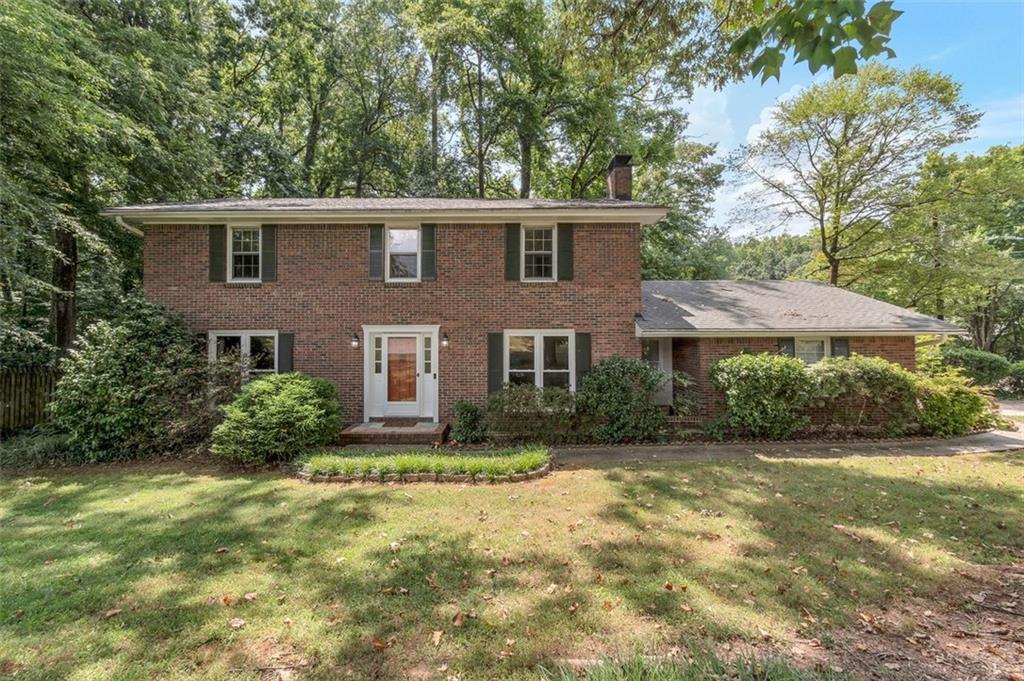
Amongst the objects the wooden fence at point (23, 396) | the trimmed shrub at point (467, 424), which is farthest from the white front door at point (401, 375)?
the wooden fence at point (23, 396)

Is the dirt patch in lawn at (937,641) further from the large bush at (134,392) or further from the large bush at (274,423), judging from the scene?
the large bush at (134,392)

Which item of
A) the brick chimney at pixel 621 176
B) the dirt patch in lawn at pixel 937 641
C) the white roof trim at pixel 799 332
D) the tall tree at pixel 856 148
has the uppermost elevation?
the tall tree at pixel 856 148

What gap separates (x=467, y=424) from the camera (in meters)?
9.48

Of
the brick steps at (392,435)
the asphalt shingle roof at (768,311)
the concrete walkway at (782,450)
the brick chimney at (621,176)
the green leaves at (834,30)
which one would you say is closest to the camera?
the green leaves at (834,30)

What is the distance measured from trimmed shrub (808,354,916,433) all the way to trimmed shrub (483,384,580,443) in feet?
17.3

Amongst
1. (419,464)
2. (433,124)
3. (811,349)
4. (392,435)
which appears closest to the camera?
(419,464)

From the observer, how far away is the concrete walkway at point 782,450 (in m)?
8.24

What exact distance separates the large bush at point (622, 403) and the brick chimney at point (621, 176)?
17.5 ft

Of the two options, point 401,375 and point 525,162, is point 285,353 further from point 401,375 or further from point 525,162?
point 525,162

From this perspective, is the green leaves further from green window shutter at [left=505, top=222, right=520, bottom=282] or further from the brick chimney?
the brick chimney

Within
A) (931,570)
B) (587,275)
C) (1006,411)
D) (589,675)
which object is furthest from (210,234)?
(1006,411)

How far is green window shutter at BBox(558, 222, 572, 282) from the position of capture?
10.2m

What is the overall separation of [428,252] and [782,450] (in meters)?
8.70

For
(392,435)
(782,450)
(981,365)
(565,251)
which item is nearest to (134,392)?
(392,435)
